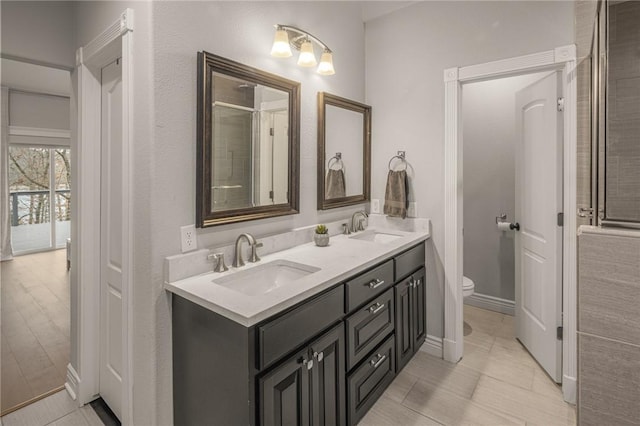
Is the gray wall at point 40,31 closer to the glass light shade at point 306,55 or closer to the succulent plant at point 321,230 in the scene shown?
the glass light shade at point 306,55

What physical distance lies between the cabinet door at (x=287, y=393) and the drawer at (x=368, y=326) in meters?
0.35

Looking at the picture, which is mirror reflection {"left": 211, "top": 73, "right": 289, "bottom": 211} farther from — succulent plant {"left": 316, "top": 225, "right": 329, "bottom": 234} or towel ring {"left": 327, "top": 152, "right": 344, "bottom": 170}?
towel ring {"left": 327, "top": 152, "right": 344, "bottom": 170}

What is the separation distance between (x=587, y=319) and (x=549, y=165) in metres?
1.47

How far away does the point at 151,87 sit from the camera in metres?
1.40

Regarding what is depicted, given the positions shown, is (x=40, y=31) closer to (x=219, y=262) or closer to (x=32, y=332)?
(x=219, y=262)

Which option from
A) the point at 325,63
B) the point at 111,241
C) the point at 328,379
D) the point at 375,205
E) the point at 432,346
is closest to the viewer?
the point at 328,379

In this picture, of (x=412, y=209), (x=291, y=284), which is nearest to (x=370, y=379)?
(x=291, y=284)

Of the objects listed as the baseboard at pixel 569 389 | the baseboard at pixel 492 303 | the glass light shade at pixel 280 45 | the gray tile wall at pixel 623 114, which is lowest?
the baseboard at pixel 569 389

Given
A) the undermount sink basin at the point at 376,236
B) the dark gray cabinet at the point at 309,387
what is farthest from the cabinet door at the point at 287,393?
the undermount sink basin at the point at 376,236

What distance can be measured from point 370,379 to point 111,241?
66.2 inches

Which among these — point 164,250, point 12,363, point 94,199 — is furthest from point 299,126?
point 12,363

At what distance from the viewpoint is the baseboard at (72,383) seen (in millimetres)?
2008

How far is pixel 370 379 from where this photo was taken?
186 centimetres

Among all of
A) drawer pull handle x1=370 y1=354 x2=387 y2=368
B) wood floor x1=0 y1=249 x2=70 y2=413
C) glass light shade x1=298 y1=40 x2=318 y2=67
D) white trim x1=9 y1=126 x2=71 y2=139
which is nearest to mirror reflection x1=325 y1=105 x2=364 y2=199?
glass light shade x1=298 y1=40 x2=318 y2=67
